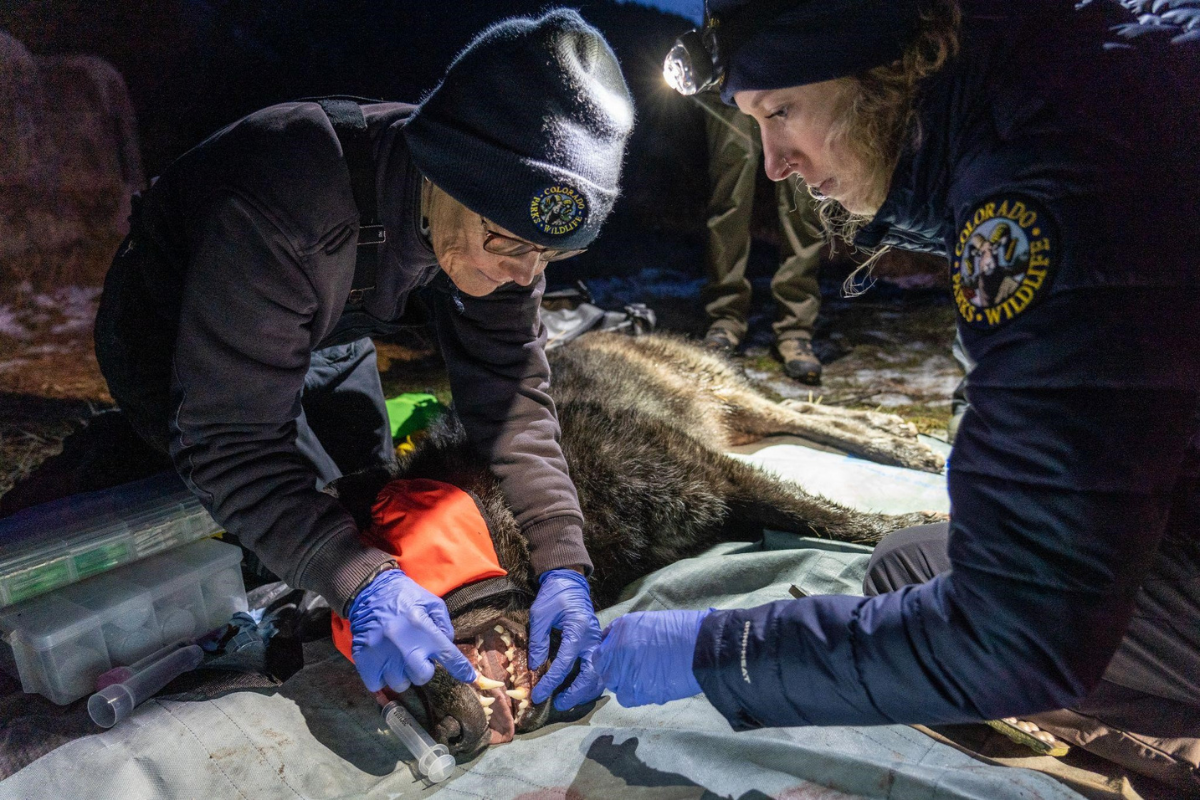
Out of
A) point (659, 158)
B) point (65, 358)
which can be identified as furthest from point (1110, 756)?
point (659, 158)

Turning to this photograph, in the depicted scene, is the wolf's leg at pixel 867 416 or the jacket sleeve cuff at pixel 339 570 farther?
the wolf's leg at pixel 867 416

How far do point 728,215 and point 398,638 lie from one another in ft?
15.2

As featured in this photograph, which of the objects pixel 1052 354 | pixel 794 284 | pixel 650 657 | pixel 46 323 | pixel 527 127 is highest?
pixel 527 127

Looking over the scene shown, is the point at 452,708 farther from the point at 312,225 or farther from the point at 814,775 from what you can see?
the point at 312,225

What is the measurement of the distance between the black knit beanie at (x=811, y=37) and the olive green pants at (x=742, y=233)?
4.15 meters

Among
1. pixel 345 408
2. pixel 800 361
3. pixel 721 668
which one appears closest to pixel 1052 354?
pixel 721 668

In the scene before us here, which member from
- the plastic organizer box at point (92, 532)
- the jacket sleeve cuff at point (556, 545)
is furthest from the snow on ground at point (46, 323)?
the jacket sleeve cuff at point (556, 545)

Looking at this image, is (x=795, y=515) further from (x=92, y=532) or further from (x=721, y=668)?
(x=92, y=532)

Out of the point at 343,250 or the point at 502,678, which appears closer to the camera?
the point at 343,250

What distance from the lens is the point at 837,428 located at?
13.1ft

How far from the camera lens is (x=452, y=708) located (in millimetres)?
1813

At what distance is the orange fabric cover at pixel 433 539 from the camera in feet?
6.35

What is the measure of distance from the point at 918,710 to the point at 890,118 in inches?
41.5

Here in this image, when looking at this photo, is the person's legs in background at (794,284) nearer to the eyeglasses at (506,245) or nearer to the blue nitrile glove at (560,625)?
the blue nitrile glove at (560,625)
